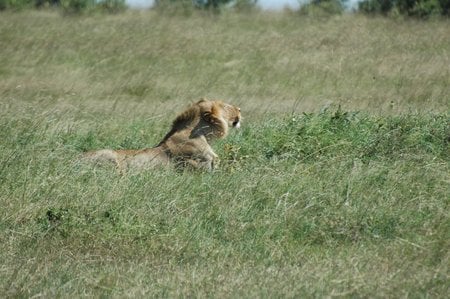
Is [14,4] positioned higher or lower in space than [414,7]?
higher

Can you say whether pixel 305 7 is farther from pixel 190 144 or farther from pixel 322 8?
pixel 190 144

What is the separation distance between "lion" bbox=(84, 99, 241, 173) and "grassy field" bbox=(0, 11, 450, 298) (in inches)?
11.2

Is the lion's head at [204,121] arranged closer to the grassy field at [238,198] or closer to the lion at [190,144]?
the lion at [190,144]

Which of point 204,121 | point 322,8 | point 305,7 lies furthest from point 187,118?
point 322,8

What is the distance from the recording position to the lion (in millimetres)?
8555

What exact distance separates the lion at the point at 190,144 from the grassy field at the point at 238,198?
0.93 ft

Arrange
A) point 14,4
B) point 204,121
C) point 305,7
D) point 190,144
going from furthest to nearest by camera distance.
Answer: point 305,7
point 14,4
point 204,121
point 190,144

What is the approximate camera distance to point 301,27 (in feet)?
60.1

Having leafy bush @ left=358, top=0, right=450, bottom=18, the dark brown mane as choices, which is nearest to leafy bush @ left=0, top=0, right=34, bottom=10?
leafy bush @ left=358, top=0, right=450, bottom=18

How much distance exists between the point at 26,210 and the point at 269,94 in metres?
7.39

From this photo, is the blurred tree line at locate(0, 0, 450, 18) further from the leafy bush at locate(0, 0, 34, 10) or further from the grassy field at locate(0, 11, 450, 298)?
the grassy field at locate(0, 11, 450, 298)

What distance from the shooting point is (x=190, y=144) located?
9.00 m

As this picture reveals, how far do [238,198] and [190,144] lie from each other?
1.94 m

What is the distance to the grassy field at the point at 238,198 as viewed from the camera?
224 inches
